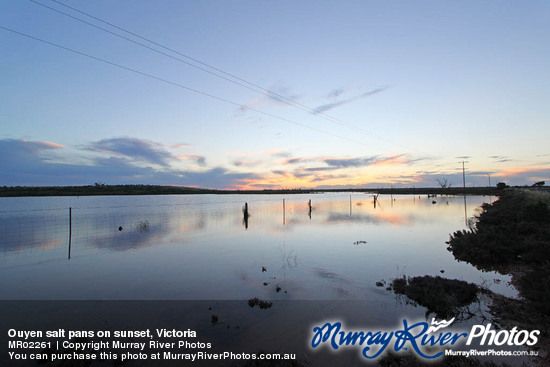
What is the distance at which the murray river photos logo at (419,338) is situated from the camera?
25.0 ft

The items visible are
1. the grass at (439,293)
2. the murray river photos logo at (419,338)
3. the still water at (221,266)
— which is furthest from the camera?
the still water at (221,266)

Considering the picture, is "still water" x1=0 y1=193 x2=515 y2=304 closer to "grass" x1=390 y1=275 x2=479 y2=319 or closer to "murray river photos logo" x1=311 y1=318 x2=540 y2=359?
"grass" x1=390 y1=275 x2=479 y2=319

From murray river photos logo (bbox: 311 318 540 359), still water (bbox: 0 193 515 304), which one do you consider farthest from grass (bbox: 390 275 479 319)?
murray river photos logo (bbox: 311 318 540 359)

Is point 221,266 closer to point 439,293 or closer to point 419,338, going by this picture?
point 419,338

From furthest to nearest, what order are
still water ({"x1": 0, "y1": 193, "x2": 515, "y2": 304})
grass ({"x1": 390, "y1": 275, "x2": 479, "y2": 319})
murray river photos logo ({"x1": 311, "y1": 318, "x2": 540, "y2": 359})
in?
still water ({"x1": 0, "y1": 193, "x2": 515, "y2": 304})
grass ({"x1": 390, "y1": 275, "x2": 479, "y2": 319})
murray river photos logo ({"x1": 311, "y1": 318, "x2": 540, "y2": 359})

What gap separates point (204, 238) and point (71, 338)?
18.8m

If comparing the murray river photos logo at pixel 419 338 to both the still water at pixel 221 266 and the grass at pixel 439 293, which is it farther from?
the still water at pixel 221 266

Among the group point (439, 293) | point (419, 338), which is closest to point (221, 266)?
point (419, 338)

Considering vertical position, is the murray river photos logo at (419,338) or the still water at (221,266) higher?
the still water at (221,266)

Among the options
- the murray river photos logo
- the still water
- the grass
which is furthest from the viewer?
the still water

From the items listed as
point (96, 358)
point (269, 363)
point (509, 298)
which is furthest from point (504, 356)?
point (96, 358)

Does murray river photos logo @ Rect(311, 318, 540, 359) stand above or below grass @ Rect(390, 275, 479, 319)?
below

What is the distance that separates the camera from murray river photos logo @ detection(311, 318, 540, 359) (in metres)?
7.61

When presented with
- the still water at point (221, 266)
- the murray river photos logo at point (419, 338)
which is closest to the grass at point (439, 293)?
the still water at point (221, 266)
